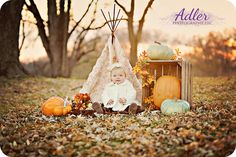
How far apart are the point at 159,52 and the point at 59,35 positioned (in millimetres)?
1175

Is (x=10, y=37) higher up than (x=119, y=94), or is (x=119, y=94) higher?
(x=10, y=37)

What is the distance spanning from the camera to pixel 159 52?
4512mm

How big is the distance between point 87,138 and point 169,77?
1.34 m

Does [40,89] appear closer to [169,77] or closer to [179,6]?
[169,77]

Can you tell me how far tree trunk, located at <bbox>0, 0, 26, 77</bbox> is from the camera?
15.2ft

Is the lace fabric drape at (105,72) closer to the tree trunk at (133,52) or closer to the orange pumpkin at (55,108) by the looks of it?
the tree trunk at (133,52)

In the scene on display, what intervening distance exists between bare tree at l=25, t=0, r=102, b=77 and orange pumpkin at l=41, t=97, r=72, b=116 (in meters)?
0.76

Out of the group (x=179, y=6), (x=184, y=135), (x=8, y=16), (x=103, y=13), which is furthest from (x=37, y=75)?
(x=184, y=135)

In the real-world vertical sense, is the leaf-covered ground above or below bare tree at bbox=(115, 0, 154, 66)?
below

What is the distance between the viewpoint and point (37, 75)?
5043mm

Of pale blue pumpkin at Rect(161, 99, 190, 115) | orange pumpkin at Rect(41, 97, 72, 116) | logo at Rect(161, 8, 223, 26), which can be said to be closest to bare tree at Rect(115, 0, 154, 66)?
logo at Rect(161, 8, 223, 26)

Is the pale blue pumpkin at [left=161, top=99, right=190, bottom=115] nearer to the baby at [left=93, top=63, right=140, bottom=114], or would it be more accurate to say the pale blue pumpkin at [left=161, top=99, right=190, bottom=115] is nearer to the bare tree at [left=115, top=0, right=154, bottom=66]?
the baby at [left=93, top=63, right=140, bottom=114]

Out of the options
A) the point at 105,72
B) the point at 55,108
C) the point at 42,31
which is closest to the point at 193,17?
the point at 105,72

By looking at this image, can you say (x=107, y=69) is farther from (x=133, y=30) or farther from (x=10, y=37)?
(x=10, y=37)
